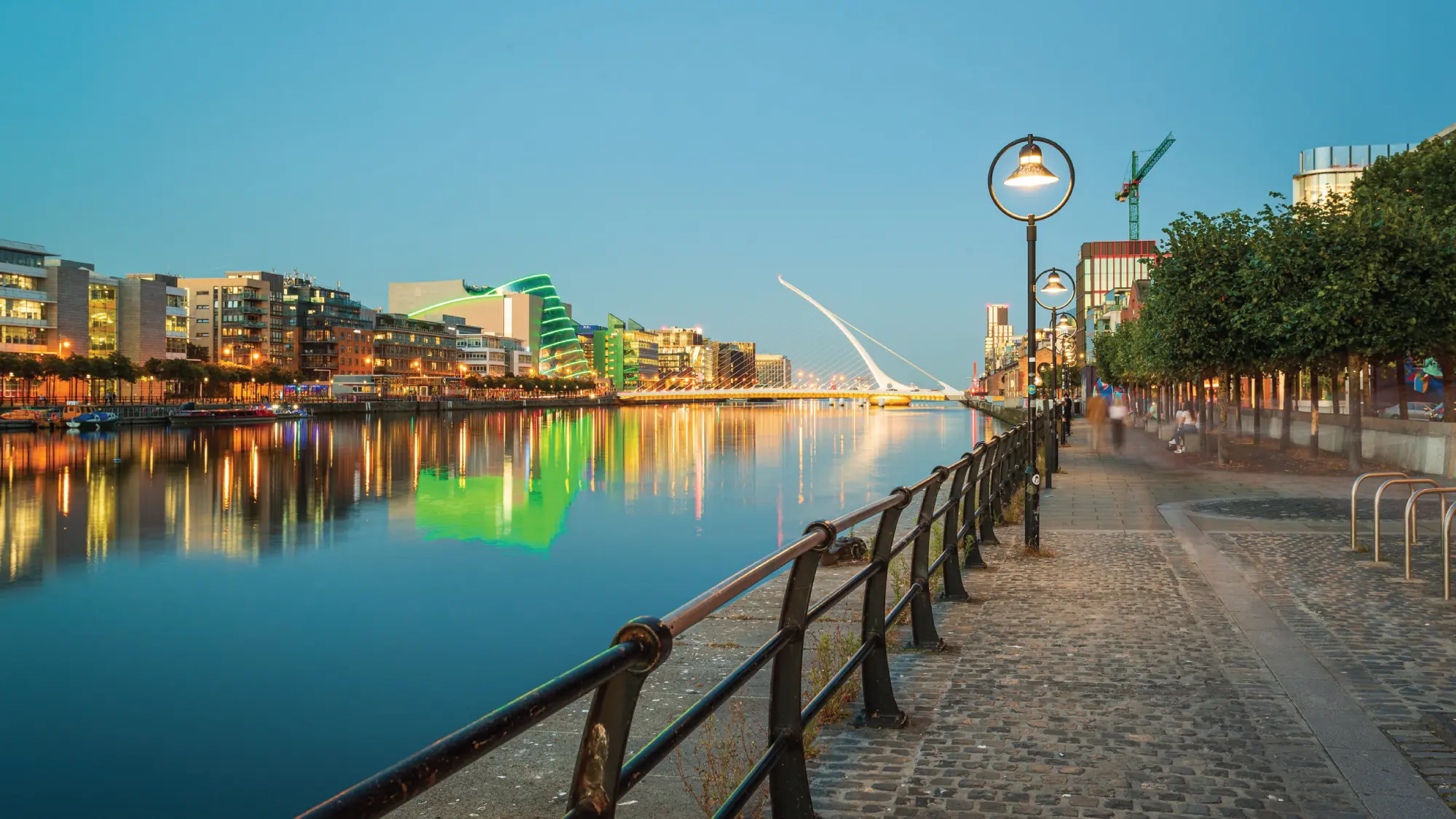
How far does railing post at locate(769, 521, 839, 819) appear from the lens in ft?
15.3

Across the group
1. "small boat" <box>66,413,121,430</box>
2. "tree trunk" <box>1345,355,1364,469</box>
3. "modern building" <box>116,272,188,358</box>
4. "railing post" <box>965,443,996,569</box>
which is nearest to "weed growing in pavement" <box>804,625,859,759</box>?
"railing post" <box>965,443,996,569</box>

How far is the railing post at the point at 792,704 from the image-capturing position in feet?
15.3

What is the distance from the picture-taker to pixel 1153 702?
275 inches

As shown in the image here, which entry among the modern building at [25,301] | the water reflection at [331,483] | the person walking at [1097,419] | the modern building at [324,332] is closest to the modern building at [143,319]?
the modern building at [25,301]

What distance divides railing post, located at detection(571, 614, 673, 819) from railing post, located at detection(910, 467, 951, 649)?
17.6ft

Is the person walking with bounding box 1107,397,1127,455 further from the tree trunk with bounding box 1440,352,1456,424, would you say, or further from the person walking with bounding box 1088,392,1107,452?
the tree trunk with bounding box 1440,352,1456,424

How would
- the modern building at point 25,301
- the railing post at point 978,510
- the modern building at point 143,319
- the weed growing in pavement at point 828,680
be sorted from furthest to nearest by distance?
1. the modern building at point 143,319
2. the modern building at point 25,301
3. the railing post at point 978,510
4. the weed growing in pavement at point 828,680

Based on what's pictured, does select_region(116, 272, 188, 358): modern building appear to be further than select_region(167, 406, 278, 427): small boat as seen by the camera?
Yes

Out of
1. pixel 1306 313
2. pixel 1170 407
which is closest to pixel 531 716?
pixel 1306 313

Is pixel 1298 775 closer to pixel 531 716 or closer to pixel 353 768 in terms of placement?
pixel 531 716

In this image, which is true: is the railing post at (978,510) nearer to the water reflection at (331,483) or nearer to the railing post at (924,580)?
the railing post at (924,580)

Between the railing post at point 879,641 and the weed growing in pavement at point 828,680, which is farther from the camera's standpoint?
the railing post at point 879,641

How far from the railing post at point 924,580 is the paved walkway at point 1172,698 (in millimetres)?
226

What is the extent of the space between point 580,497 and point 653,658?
119ft
